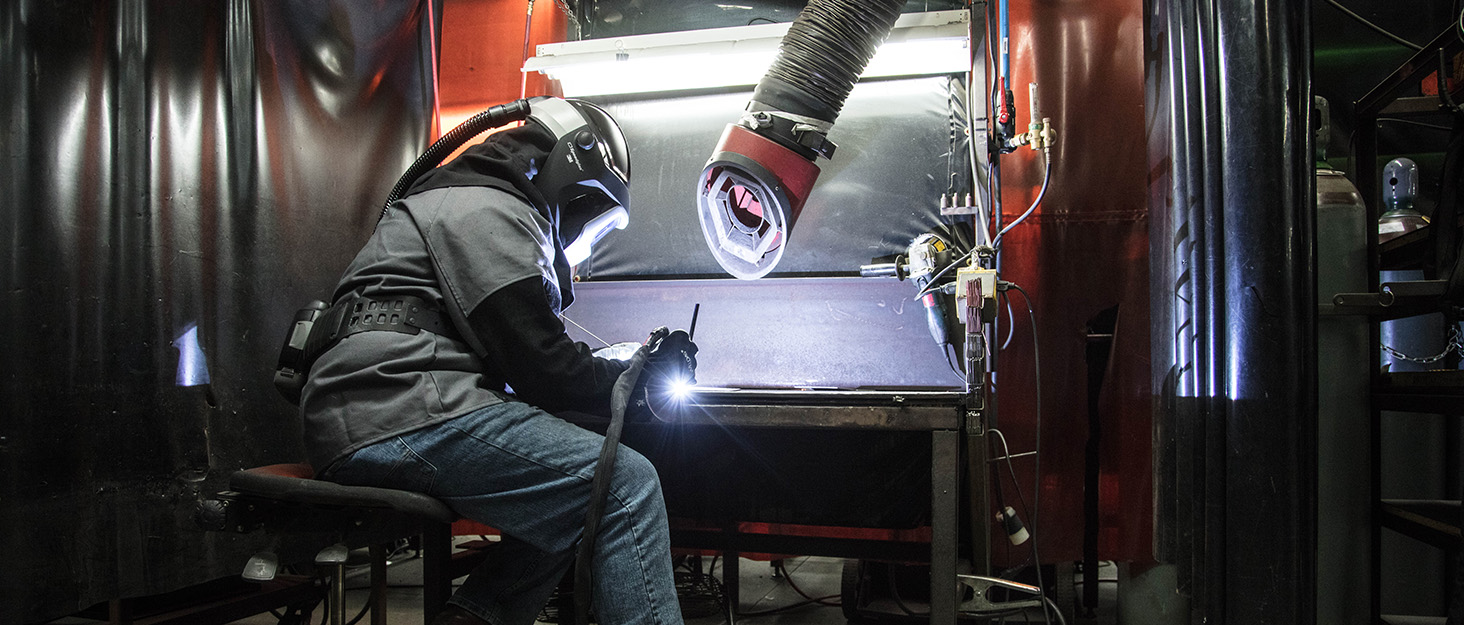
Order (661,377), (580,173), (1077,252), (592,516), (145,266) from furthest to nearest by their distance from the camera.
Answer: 1. (1077,252)
2. (145,266)
3. (580,173)
4. (661,377)
5. (592,516)

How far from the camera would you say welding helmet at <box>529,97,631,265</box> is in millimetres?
1693

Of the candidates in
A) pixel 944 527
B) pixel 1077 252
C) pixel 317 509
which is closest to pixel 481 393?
pixel 317 509

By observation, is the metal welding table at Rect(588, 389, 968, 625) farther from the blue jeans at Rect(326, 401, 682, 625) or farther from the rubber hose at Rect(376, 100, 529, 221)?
the rubber hose at Rect(376, 100, 529, 221)

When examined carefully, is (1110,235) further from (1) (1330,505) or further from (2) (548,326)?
(2) (548,326)

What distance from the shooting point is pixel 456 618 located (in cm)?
162

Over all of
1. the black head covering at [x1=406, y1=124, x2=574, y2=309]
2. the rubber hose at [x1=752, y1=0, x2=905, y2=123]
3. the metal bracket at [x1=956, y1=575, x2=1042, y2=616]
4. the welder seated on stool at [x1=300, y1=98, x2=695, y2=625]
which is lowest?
the metal bracket at [x1=956, y1=575, x2=1042, y2=616]

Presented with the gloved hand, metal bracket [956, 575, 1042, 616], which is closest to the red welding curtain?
metal bracket [956, 575, 1042, 616]

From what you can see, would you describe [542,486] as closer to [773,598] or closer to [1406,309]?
[773,598]

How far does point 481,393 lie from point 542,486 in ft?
0.71

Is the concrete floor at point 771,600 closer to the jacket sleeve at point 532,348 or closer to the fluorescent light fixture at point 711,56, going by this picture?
the jacket sleeve at point 532,348

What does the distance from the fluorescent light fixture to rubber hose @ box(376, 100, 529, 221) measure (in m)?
0.70

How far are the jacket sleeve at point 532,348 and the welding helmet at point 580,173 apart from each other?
35 cm

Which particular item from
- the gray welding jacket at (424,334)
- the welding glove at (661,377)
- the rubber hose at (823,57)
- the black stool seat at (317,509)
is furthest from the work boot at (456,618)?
the rubber hose at (823,57)

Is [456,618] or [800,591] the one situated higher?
[456,618]
